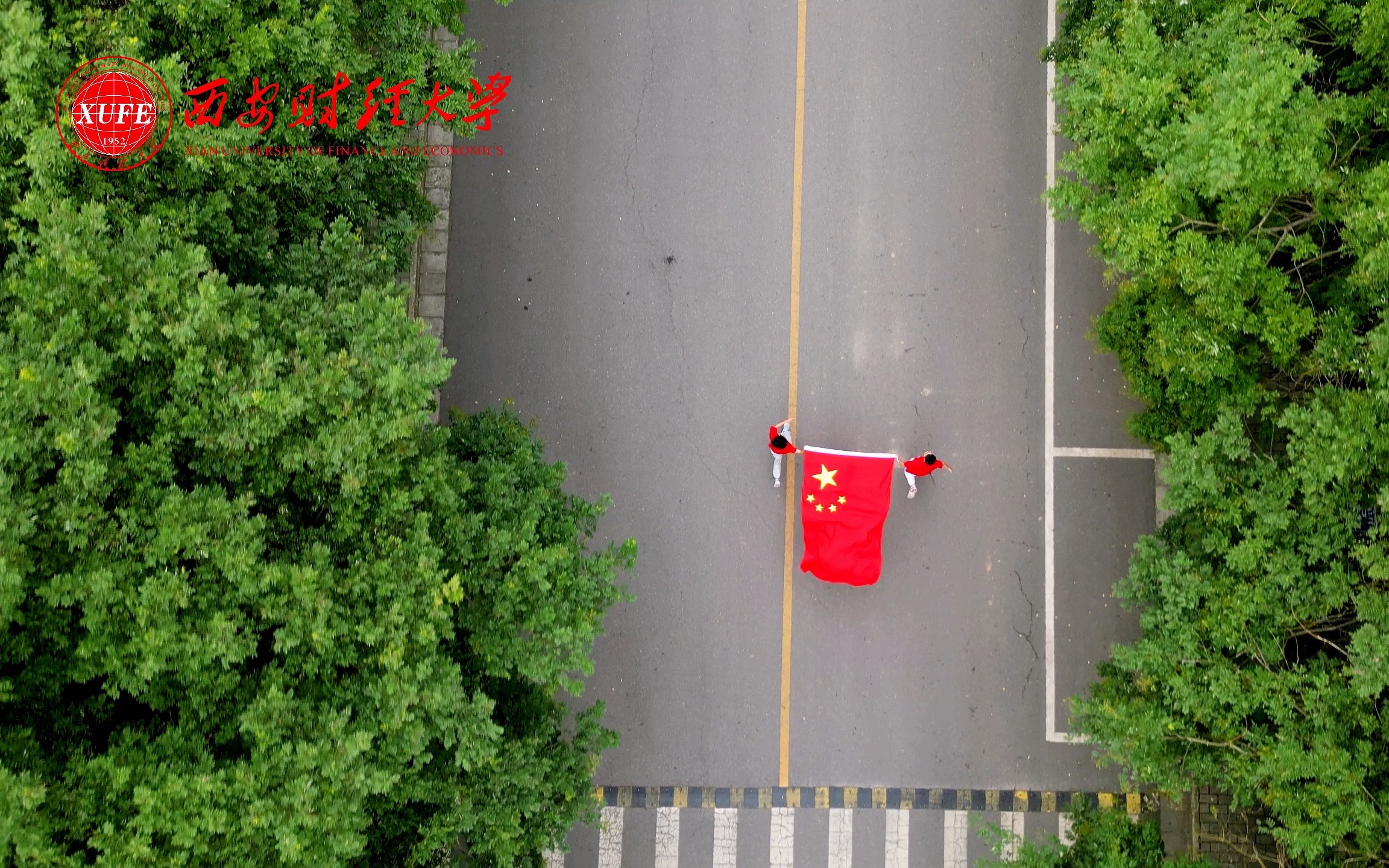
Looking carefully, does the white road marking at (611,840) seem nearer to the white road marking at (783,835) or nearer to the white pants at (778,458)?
the white road marking at (783,835)

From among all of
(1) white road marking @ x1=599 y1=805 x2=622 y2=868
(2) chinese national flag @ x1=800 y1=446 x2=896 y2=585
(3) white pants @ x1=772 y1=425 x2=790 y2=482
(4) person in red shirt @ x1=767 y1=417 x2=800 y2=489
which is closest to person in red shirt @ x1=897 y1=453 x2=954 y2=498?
(2) chinese national flag @ x1=800 y1=446 x2=896 y2=585

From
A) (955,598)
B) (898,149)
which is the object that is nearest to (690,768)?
(955,598)

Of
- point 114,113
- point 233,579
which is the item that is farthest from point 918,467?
point 114,113

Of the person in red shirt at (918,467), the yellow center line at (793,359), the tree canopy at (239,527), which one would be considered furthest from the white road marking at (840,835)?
the tree canopy at (239,527)

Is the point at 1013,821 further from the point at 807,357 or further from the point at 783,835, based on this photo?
the point at 807,357

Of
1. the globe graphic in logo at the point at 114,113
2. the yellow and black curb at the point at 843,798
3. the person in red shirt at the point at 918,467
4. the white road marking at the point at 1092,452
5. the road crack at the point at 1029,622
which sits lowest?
the yellow and black curb at the point at 843,798

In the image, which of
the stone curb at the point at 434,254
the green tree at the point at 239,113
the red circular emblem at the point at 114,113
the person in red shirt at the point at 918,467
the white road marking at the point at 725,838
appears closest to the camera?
the green tree at the point at 239,113
